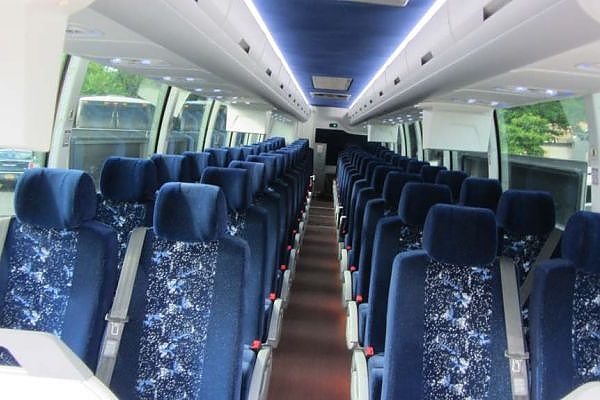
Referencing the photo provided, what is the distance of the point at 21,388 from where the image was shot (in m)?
0.99

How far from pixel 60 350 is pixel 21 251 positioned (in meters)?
1.86

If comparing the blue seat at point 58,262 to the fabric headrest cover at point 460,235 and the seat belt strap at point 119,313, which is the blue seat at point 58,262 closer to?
the seat belt strap at point 119,313

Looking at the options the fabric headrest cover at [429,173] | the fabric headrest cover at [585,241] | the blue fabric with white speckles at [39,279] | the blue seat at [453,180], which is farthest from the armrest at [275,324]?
the fabric headrest cover at [429,173]

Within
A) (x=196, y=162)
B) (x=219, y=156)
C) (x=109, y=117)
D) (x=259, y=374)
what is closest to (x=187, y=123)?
(x=219, y=156)

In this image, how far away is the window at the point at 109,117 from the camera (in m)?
5.54

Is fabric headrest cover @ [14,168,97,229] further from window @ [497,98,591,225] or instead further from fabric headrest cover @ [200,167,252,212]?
window @ [497,98,591,225]

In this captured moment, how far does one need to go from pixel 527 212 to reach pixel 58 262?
8.96 ft

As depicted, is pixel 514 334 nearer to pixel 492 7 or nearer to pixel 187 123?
pixel 492 7

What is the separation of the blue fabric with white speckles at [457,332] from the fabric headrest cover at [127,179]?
6.95ft

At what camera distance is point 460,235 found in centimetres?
267

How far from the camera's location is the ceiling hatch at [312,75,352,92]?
35.4ft

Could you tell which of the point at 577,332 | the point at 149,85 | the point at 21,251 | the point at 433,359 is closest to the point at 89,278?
the point at 21,251

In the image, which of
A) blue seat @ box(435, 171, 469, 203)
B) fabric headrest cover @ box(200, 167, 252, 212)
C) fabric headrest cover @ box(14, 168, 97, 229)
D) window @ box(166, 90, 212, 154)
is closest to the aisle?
fabric headrest cover @ box(200, 167, 252, 212)

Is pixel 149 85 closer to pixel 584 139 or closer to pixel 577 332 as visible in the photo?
pixel 584 139
